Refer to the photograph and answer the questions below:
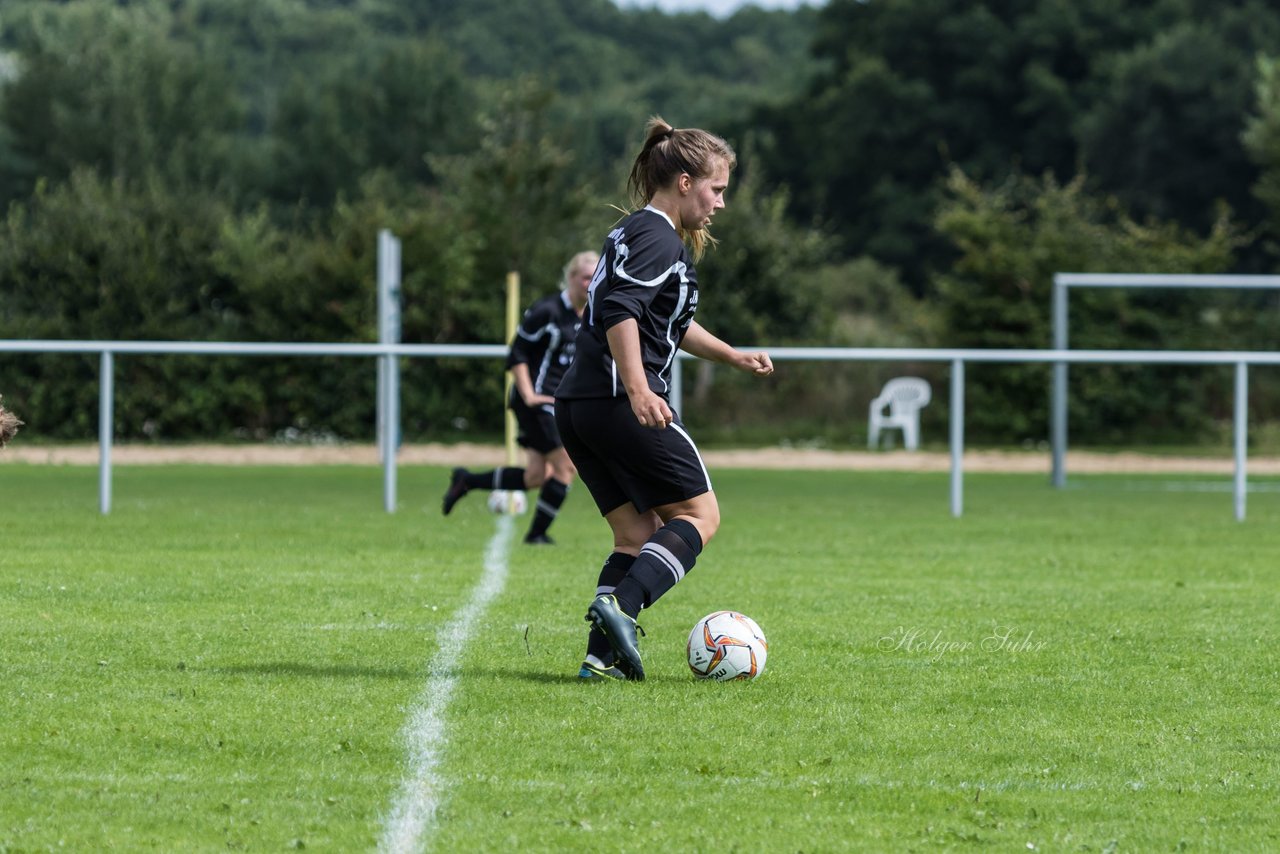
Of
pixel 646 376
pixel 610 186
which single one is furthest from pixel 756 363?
pixel 610 186

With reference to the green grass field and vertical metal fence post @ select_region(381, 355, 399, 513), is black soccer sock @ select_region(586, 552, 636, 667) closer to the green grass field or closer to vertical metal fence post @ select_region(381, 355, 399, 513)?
the green grass field

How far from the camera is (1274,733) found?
5277mm

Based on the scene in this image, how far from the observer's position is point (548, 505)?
1111 centimetres

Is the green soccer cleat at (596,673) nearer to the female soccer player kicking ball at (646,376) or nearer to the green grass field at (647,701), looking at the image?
the female soccer player kicking ball at (646,376)

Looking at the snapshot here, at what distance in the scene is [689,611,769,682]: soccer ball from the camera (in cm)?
596

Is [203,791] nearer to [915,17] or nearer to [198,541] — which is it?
[198,541]

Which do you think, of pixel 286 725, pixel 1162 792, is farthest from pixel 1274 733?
pixel 286 725

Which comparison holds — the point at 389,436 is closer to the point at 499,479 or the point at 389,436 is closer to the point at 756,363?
the point at 499,479

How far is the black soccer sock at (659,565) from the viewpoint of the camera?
19.0 ft

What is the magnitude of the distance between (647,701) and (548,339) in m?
5.75

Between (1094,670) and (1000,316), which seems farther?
(1000,316)

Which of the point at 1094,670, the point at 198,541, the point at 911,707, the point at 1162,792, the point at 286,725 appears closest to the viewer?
the point at 1162,792

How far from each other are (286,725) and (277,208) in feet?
139

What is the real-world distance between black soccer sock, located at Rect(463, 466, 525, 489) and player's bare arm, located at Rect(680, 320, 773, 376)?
546 cm
